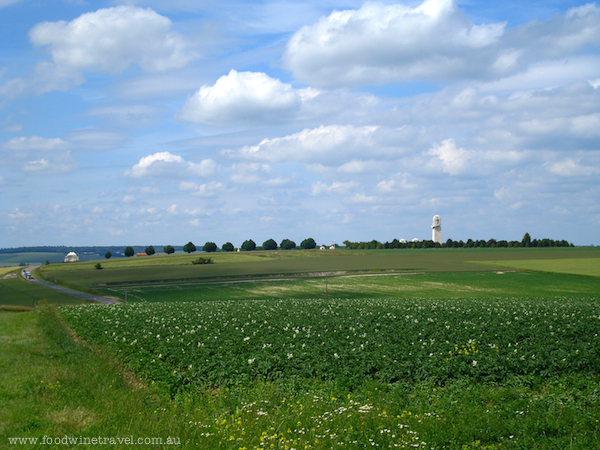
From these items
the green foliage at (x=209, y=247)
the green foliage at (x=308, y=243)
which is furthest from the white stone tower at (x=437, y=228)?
the green foliage at (x=209, y=247)

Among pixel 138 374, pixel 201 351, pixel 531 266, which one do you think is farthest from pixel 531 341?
pixel 531 266

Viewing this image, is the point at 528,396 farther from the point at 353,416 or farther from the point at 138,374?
the point at 138,374

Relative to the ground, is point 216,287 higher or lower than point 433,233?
lower

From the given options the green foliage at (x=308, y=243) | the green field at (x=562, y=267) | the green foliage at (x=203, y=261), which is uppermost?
the green foliage at (x=308, y=243)

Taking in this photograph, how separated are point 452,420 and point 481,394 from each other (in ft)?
7.29

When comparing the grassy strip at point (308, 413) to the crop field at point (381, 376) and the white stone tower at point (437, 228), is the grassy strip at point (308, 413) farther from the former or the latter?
the white stone tower at point (437, 228)

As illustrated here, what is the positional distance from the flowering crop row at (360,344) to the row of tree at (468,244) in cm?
14812

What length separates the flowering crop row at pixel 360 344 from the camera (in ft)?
43.9

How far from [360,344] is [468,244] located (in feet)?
563

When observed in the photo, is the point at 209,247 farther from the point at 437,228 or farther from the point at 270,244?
the point at 437,228

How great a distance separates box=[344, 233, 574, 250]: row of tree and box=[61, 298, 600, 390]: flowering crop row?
148117mm

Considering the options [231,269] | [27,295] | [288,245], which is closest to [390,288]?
[231,269]

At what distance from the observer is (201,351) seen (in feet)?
51.7

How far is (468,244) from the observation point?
173375 mm
